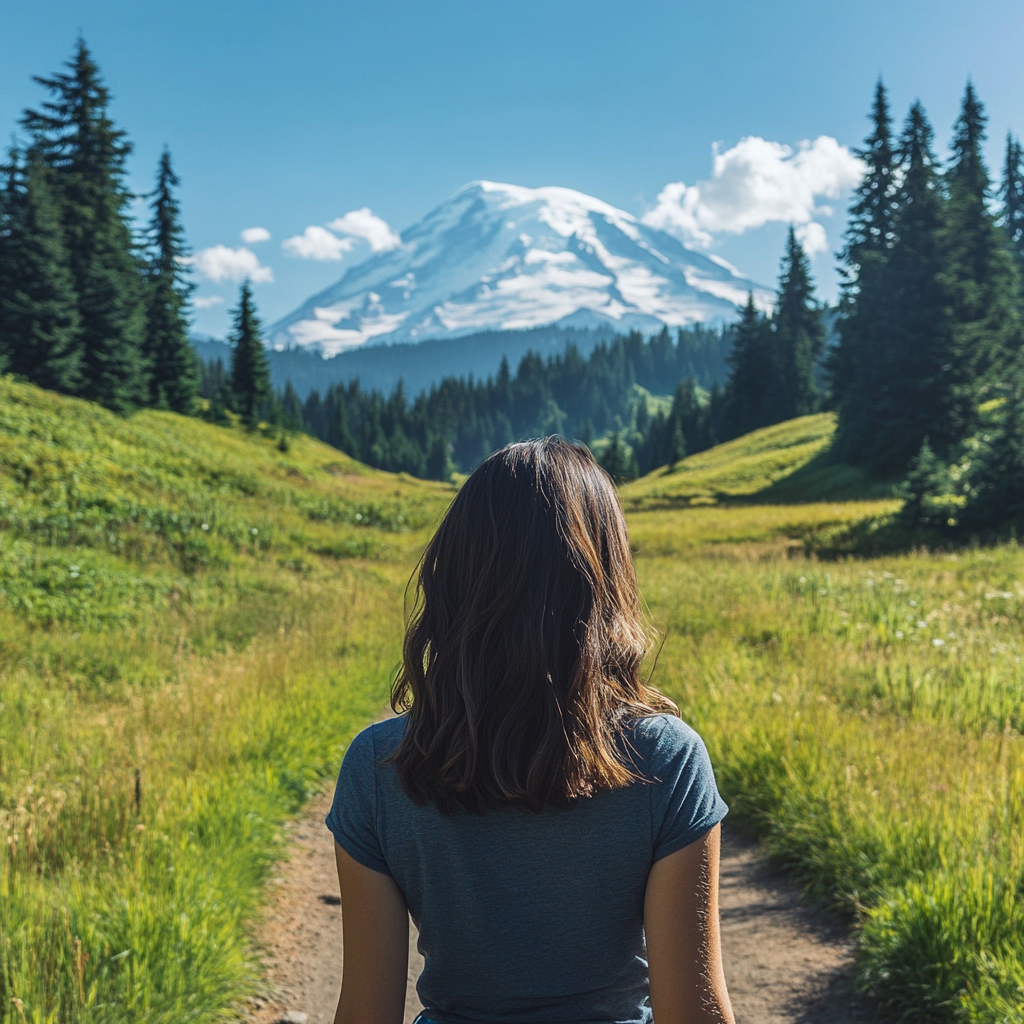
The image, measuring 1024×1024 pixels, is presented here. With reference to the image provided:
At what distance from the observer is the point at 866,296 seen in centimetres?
4378

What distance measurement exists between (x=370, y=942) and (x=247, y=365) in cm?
5993

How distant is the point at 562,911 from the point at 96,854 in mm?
3063

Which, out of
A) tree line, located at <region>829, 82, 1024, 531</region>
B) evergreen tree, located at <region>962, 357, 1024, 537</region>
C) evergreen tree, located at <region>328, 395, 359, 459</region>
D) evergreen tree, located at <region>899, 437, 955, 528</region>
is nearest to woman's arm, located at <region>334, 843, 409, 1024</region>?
evergreen tree, located at <region>962, 357, 1024, 537</region>

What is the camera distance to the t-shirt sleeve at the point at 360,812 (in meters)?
1.53

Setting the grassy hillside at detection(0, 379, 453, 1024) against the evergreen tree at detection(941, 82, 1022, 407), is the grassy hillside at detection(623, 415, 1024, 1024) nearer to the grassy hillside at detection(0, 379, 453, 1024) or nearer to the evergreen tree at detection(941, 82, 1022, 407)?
the grassy hillside at detection(0, 379, 453, 1024)

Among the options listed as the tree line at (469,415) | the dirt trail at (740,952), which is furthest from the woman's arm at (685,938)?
the tree line at (469,415)

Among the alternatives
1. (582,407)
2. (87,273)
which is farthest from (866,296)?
(582,407)

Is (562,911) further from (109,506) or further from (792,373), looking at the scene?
(792,373)

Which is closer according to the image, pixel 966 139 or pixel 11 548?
pixel 11 548

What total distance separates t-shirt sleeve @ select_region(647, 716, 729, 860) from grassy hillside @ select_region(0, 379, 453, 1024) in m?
2.19

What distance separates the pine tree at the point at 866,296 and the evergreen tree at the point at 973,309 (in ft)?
10.6

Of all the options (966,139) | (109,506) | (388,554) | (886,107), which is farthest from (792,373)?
(109,506)

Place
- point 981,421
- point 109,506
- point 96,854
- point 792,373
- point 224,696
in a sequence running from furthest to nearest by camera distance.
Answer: point 792,373, point 981,421, point 109,506, point 224,696, point 96,854

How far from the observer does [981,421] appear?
36250 millimetres
